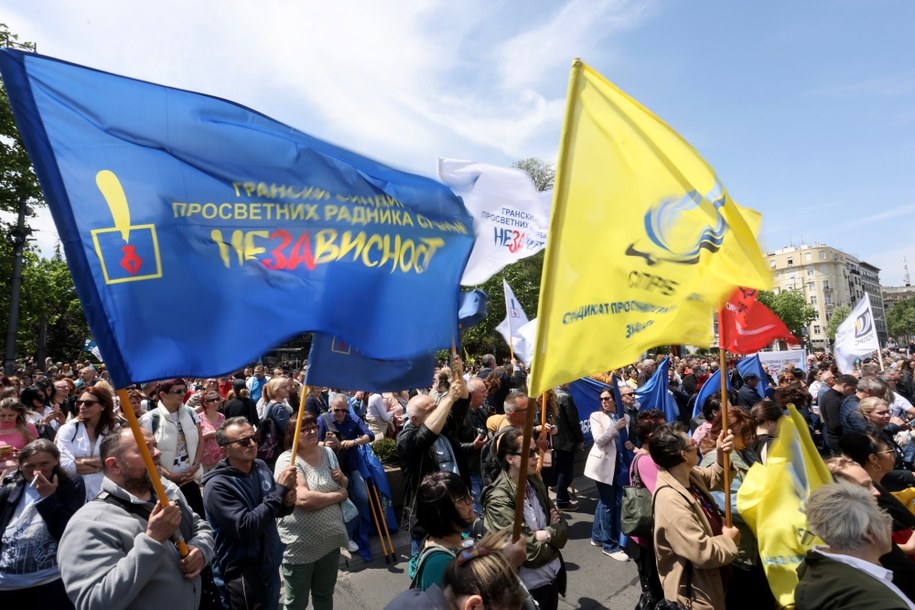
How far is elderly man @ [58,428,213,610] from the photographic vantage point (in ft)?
7.85

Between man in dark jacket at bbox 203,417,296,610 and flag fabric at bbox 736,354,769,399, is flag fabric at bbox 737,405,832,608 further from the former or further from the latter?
flag fabric at bbox 736,354,769,399

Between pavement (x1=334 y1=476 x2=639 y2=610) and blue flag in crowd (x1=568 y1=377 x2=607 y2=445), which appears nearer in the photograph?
pavement (x1=334 y1=476 x2=639 y2=610)

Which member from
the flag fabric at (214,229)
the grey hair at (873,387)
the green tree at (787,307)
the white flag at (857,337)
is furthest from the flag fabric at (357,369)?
the green tree at (787,307)

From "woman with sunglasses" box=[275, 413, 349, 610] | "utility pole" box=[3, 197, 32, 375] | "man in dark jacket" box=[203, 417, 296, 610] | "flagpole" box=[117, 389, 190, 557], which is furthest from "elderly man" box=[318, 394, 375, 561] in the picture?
"utility pole" box=[3, 197, 32, 375]

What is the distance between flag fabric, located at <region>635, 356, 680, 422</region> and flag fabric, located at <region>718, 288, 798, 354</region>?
2.50 m

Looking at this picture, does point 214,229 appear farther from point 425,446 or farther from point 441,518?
point 425,446

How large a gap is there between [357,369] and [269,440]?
13.4ft

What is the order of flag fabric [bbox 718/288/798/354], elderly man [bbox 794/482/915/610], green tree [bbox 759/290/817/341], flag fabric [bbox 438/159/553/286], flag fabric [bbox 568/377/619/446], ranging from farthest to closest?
1. green tree [bbox 759/290/817/341]
2. flag fabric [bbox 568/377/619/446]
3. flag fabric [bbox 438/159/553/286]
4. flag fabric [bbox 718/288/798/354]
5. elderly man [bbox 794/482/915/610]

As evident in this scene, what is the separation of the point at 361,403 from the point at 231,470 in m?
5.92

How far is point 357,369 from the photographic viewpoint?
3.24 m

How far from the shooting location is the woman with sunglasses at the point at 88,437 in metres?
4.64

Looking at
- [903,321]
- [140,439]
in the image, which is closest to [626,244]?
[140,439]

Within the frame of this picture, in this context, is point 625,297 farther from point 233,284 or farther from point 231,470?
point 231,470

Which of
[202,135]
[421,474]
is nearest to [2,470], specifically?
[421,474]
